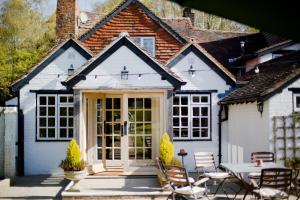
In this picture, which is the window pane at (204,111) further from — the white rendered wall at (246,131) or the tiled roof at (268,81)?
the white rendered wall at (246,131)

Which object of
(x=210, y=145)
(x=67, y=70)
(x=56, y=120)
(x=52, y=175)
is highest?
(x=67, y=70)

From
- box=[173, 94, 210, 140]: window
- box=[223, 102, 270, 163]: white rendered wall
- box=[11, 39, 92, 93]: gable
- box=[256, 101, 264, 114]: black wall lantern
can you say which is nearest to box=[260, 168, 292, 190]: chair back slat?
box=[223, 102, 270, 163]: white rendered wall

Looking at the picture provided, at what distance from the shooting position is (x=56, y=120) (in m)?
14.4

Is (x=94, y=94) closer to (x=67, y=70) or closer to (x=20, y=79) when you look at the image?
(x=67, y=70)

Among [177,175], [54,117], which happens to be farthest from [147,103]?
[177,175]

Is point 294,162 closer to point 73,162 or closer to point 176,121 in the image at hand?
point 176,121

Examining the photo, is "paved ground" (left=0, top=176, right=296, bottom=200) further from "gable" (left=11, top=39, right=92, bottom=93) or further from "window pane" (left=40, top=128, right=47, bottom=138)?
"gable" (left=11, top=39, right=92, bottom=93)

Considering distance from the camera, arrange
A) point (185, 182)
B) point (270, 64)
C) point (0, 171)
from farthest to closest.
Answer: point (270, 64)
point (0, 171)
point (185, 182)

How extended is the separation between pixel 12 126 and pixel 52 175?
261 centimetres

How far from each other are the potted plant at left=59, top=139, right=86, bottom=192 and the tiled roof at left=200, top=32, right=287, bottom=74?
398 inches

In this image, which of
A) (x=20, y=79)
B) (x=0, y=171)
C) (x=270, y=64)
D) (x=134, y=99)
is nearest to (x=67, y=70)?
(x=20, y=79)

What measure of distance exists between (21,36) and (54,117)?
18.0 meters

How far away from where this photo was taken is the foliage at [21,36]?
27806 millimetres

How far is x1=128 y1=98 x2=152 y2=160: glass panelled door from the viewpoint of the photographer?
43.3 feet
